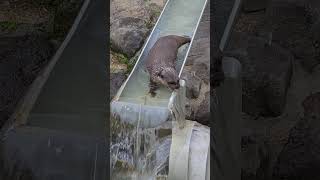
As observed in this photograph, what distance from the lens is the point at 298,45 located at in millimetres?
5512

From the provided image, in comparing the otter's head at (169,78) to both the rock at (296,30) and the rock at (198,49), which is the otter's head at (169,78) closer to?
the rock at (198,49)

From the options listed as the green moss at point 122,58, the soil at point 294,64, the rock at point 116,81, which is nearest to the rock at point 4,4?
the green moss at point 122,58

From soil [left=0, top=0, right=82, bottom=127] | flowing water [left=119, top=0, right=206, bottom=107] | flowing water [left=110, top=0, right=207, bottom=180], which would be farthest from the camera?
soil [left=0, top=0, right=82, bottom=127]

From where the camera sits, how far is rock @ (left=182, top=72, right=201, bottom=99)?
444 cm

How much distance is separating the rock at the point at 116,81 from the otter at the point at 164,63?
627 mm

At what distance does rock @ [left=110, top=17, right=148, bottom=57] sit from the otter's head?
4.57ft

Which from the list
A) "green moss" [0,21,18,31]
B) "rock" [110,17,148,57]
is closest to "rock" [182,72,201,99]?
"rock" [110,17,148,57]

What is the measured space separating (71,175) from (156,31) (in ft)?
4.77

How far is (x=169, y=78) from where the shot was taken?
3.86 metres

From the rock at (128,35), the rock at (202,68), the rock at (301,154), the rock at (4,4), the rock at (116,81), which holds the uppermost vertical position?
the rock at (202,68)

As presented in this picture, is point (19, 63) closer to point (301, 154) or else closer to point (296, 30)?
point (296, 30)

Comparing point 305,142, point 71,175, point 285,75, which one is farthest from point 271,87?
point 71,175

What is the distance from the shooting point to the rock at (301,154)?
13.9ft

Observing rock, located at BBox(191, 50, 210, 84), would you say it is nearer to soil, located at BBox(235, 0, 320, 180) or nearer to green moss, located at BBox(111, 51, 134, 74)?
soil, located at BBox(235, 0, 320, 180)
